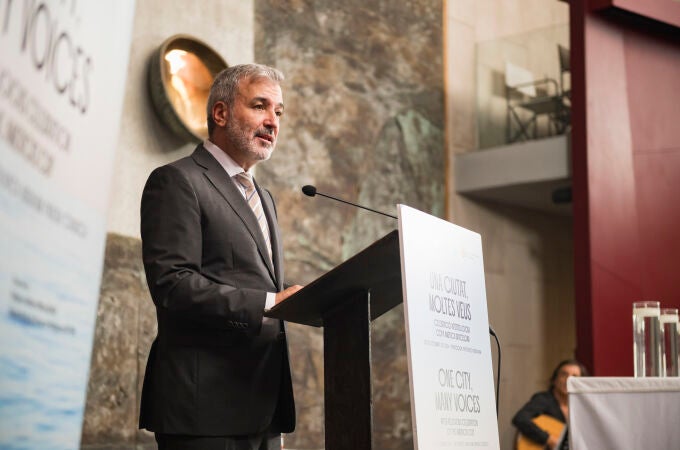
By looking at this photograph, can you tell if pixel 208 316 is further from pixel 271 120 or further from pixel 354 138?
pixel 354 138

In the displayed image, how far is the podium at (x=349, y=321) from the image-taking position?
220 cm

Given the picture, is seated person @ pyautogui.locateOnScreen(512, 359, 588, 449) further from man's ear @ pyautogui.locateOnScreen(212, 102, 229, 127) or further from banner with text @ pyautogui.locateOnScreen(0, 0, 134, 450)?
banner with text @ pyautogui.locateOnScreen(0, 0, 134, 450)

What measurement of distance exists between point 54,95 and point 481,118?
7.45 metres

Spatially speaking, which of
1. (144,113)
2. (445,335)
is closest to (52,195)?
(445,335)

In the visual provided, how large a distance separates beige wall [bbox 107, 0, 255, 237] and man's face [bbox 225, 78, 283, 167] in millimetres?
2913

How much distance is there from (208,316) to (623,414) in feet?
4.20

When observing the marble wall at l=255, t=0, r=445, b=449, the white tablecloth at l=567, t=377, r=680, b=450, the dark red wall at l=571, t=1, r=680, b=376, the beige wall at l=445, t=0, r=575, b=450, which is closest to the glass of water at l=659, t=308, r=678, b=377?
the white tablecloth at l=567, t=377, r=680, b=450

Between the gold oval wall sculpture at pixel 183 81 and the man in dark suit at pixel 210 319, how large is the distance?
3.18 m

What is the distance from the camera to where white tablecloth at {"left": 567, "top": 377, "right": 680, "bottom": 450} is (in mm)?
2537

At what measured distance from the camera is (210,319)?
2324mm

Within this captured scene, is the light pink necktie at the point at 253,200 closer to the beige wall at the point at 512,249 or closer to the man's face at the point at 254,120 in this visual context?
the man's face at the point at 254,120

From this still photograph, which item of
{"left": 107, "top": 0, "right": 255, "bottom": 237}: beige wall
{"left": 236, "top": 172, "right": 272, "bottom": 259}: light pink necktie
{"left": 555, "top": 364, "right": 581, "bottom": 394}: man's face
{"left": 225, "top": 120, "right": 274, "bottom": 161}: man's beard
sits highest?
{"left": 107, "top": 0, "right": 255, "bottom": 237}: beige wall

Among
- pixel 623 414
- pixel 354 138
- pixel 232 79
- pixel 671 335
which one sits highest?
pixel 354 138

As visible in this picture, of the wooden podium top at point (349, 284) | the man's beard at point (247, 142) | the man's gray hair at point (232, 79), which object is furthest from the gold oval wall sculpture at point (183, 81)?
the wooden podium top at point (349, 284)
